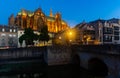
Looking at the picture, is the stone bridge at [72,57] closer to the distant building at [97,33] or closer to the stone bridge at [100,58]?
the stone bridge at [100,58]

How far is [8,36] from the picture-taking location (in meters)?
90.1

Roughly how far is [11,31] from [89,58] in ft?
220

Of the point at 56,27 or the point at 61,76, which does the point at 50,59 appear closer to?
the point at 61,76

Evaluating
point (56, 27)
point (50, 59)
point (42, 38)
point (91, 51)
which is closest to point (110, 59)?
point (91, 51)

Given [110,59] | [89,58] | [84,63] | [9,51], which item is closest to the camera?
[110,59]

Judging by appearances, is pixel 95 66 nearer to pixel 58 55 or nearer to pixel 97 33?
pixel 58 55

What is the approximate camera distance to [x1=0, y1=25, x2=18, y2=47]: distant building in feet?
290

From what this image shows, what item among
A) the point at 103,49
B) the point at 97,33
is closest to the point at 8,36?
the point at 97,33

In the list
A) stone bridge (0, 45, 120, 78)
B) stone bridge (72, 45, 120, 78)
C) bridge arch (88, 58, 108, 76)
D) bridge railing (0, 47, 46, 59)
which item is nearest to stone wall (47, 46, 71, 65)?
stone bridge (0, 45, 120, 78)

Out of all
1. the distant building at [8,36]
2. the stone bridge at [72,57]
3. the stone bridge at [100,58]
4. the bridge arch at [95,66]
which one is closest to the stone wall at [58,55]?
the stone bridge at [72,57]

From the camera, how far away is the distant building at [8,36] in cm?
8838

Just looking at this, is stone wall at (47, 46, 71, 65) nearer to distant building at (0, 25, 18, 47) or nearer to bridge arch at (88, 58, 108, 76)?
bridge arch at (88, 58, 108, 76)

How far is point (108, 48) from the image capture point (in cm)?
2641

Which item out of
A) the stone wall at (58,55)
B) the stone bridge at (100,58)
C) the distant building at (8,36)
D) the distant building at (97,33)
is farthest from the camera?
the distant building at (8,36)
